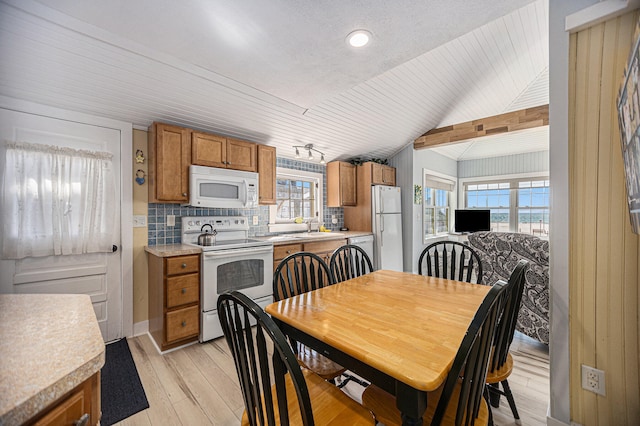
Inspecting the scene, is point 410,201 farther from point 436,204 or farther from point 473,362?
point 473,362

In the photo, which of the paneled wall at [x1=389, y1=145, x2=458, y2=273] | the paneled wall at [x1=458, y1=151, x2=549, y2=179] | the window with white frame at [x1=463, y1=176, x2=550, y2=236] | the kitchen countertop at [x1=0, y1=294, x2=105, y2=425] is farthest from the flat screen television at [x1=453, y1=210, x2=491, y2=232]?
the kitchen countertop at [x1=0, y1=294, x2=105, y2=425]

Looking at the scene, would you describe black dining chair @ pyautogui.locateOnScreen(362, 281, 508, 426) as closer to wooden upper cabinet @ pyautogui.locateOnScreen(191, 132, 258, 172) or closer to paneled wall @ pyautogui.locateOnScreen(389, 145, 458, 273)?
wooden upper cabinet @ pyautogui.locateOnScreen(191, 132, 258, 172)

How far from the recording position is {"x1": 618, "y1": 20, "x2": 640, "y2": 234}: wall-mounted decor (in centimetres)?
89

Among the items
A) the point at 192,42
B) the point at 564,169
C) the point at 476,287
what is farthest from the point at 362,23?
the point at 476,287

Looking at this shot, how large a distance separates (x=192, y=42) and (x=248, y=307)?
2.01 meters

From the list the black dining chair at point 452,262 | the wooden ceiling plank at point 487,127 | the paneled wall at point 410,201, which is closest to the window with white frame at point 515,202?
the paneled wall at point 410,201

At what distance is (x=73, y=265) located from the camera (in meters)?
2.42

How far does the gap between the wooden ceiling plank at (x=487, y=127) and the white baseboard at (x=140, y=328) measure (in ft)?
15.6

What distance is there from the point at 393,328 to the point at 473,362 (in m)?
0.34

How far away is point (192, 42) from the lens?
1.95 meters

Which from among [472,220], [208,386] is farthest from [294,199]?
[472,220]

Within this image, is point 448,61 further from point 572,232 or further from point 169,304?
point 169,304

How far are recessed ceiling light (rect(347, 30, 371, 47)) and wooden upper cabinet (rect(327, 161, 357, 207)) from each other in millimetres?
2543

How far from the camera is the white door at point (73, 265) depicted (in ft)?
7.05
